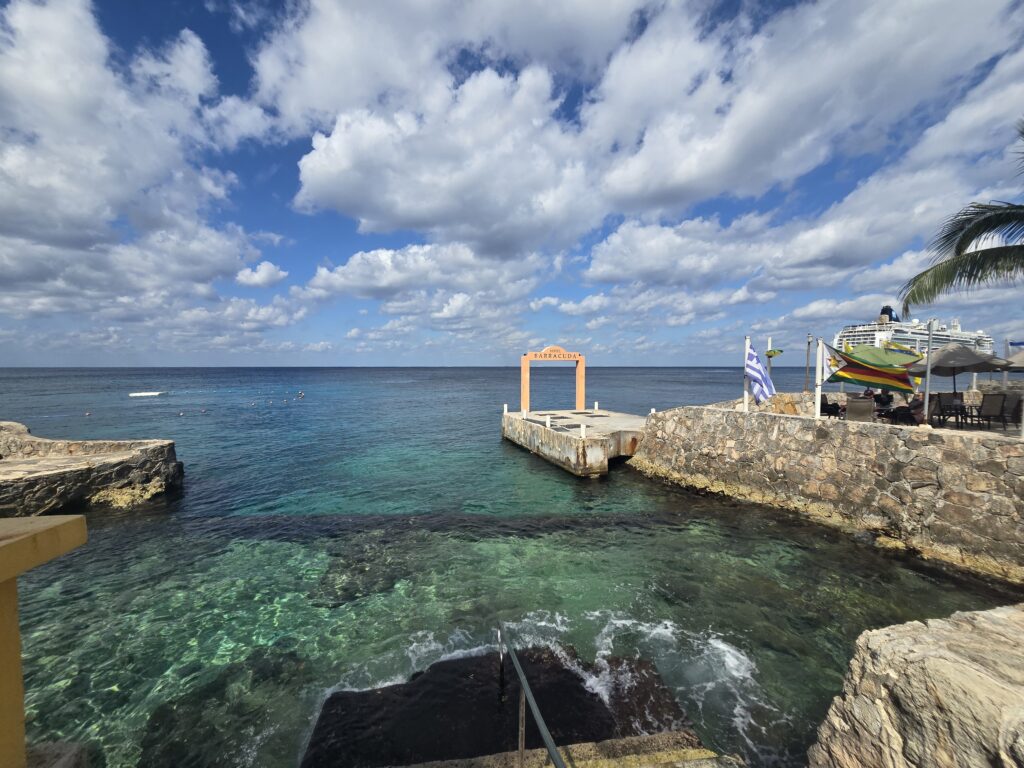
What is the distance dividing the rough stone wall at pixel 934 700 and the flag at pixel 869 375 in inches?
432

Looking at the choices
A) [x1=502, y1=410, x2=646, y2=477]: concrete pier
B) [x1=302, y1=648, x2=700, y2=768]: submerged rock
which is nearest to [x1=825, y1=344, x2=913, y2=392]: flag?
[x1=502, y1=410, x2=646, y2=477]: concrete pier

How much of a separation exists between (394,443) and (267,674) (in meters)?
20.3

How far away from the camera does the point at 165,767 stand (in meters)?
4.98

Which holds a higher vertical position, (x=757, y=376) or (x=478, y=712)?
(x=757, y=376)

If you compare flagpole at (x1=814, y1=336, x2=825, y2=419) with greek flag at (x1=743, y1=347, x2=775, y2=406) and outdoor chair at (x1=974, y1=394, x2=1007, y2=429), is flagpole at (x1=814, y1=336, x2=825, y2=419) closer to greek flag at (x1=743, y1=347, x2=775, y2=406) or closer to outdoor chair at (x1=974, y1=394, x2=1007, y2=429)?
greek flag at (x1=743, y1=347, x2=775, y2=406)

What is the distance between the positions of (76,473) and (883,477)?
2375cm

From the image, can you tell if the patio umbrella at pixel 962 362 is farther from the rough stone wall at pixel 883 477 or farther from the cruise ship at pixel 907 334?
the cruise ship at pixel 907 334

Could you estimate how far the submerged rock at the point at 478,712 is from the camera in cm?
501

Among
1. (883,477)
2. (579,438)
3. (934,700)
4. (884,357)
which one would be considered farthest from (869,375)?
(934,700)

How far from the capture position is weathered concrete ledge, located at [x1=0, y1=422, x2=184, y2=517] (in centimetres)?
1264

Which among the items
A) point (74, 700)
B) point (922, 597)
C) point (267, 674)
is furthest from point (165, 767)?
point (922, 597)

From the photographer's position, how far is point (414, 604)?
8.27 meters

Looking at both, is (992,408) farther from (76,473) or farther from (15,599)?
(76,473)

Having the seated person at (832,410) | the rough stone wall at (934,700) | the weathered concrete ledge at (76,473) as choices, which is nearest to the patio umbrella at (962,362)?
the seated person at (832,410)
